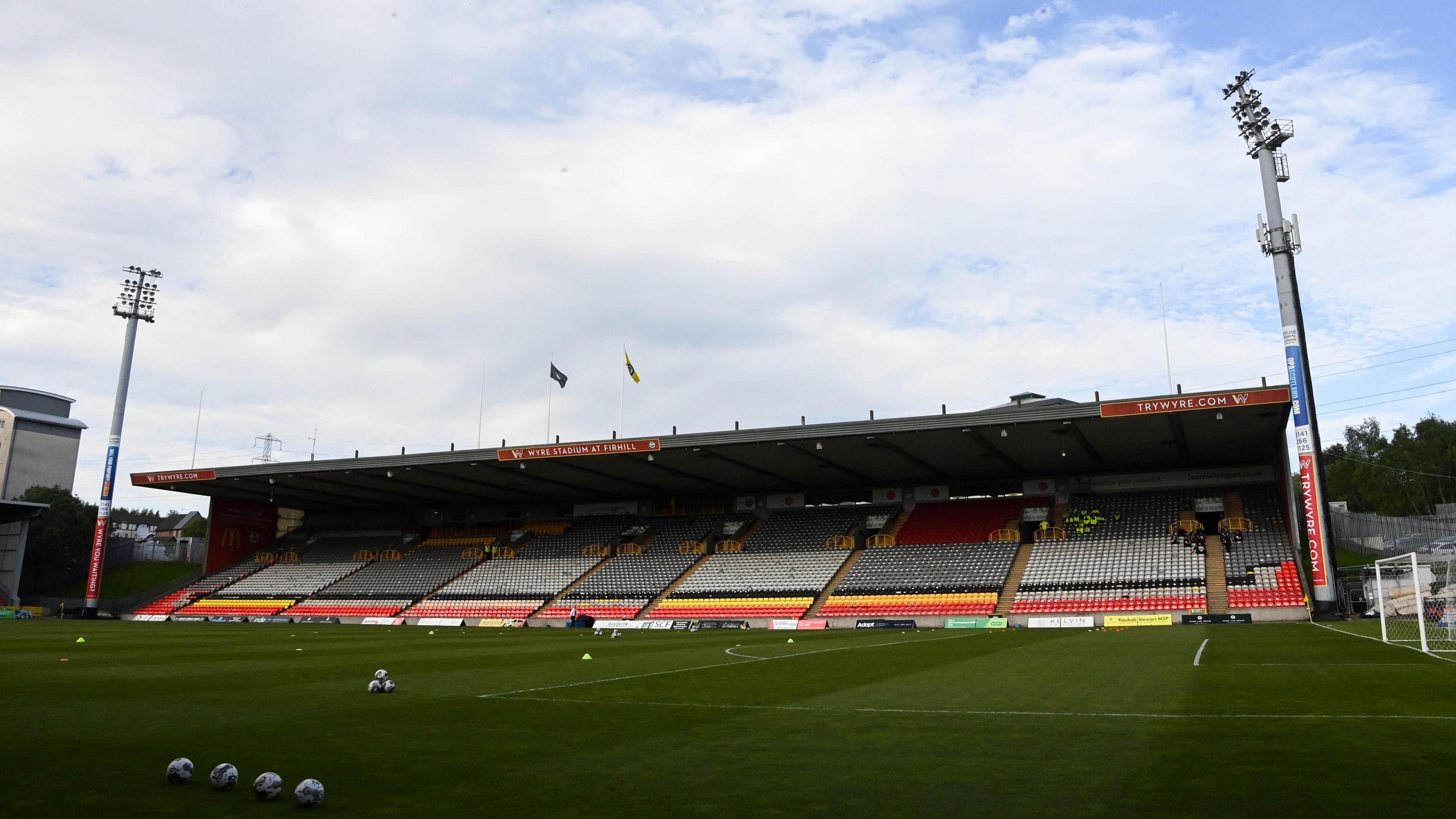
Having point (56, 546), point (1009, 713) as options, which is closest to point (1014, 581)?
point (1009, 713)

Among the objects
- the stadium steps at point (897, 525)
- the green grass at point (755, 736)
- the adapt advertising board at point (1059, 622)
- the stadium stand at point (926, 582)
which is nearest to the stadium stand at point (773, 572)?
the stadium steps at point (897, 525)

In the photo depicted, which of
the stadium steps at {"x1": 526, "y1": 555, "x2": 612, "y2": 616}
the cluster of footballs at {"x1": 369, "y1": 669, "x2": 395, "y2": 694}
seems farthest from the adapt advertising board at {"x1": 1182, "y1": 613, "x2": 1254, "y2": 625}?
the cluster of footballs at {"x1": 369, "y1": 669, "x2": 395, "y2": 694}

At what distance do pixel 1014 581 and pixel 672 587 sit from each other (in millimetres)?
17266

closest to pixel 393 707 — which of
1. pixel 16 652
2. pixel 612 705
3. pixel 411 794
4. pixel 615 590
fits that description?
pixel 612 705

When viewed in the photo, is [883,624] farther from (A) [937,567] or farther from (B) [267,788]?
(B) [267,788]

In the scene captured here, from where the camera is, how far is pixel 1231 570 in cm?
3775

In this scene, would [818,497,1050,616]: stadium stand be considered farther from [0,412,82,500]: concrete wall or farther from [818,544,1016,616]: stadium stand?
[0,412,82,500]: concrete wall

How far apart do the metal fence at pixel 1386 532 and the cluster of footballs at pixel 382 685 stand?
161 ft

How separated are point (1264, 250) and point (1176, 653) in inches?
1023

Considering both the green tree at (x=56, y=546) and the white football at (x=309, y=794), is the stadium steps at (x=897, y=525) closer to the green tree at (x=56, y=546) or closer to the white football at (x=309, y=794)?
the white football at (x=309, y=794)

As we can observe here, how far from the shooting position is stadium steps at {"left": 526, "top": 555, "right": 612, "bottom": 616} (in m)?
46.9

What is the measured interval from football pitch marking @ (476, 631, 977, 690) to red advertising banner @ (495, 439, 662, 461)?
1841 centimetres

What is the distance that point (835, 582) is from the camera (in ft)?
145

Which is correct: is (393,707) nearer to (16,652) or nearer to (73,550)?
(16,652)
